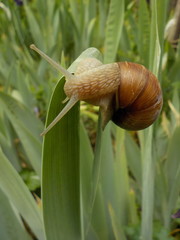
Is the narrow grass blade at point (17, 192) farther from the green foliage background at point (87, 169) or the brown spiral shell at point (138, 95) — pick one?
the brown spiral shell at point (138, 95)

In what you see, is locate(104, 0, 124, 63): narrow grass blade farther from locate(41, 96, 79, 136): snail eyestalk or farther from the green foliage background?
locate(41, 96, 79, 136): snail eyestalk

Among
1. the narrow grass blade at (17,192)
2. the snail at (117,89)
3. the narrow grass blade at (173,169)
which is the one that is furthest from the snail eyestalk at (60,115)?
the narrow grass blade at (173,169)

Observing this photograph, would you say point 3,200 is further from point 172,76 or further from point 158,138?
point 172,76

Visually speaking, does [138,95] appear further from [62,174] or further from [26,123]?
[26,123]

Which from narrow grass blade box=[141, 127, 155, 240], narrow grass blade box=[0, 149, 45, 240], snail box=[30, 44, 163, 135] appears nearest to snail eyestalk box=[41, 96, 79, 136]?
snail box=[30, 44, 163, 135]

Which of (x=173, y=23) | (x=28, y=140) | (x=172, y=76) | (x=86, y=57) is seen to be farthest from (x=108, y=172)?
(x=173, y=23)

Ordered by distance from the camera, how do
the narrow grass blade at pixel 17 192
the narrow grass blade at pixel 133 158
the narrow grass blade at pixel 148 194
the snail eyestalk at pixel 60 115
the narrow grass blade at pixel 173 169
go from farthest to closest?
the narrow grass blade at pixel 133 158, the narrow grass blade at pixel 173 169, the narrow grass blade at pixel 148 194, the narrow grass blade at pixel 17 192, the snail eyestalk at pixel 60 115

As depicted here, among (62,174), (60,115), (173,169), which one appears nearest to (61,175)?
(62,174)
